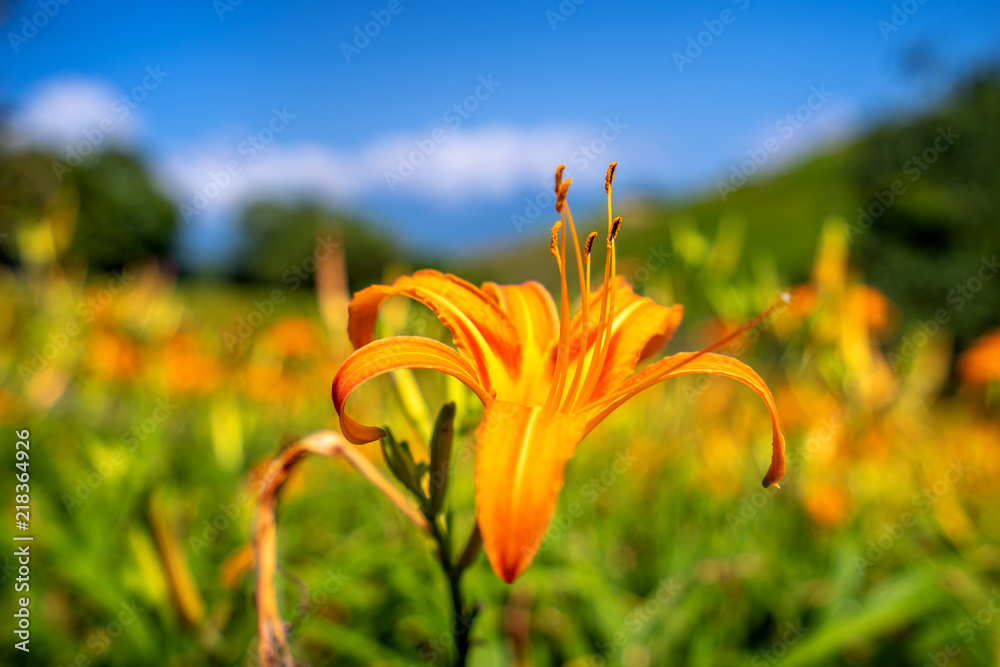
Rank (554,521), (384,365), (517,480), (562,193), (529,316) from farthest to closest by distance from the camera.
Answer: (554,521), (529,316), (562,193), (384,365), (517,480)

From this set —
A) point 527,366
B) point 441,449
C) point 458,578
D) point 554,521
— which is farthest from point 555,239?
point 554,521

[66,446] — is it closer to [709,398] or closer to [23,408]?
[23,408]

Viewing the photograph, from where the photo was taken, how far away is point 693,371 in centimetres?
62

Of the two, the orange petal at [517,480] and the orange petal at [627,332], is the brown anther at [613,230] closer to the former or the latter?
the orange petal at [627,332]

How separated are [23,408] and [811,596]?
3.14m

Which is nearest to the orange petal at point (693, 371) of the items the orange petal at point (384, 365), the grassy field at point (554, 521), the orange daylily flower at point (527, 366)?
the orange daylily flower at point (527, 366)

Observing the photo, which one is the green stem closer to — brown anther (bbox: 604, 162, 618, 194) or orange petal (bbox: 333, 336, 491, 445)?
orange petal (bbox: 333, 336, 491, 445)

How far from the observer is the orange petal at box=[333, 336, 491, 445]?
0.55m

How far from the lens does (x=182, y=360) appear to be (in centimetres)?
303

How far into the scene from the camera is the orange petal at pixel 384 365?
21.5 inches

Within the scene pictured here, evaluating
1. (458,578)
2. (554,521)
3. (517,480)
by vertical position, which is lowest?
(554,521)

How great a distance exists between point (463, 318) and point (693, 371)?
0.26 m

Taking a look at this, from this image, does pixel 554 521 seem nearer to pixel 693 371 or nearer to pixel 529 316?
pixel 529 316

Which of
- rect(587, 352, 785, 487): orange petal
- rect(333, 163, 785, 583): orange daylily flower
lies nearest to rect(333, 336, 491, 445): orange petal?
rect(333, 163, 785, 583): orange daylily flower
